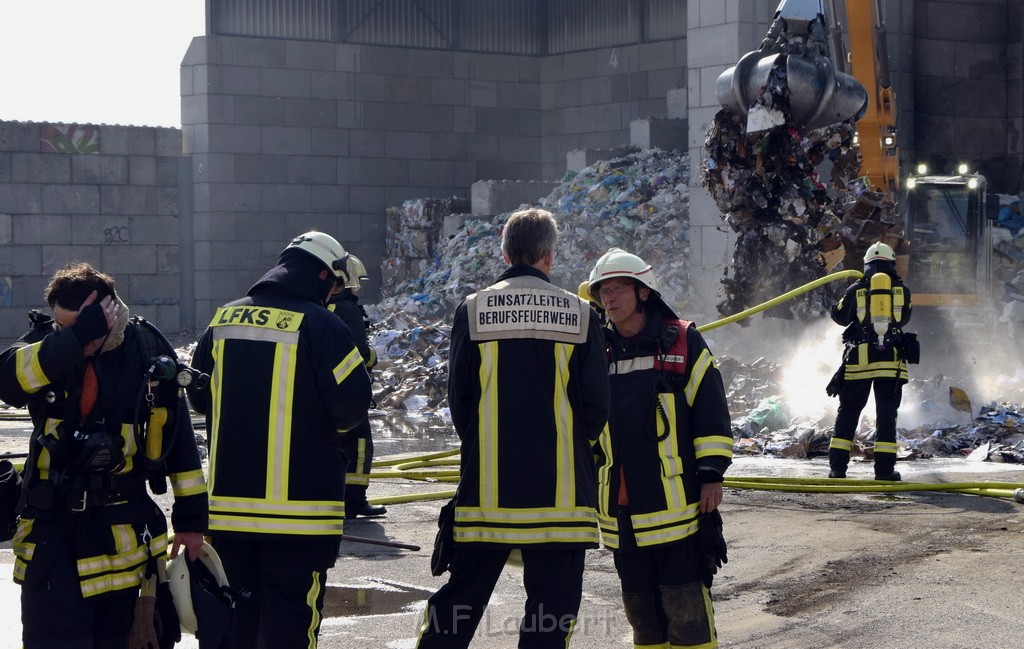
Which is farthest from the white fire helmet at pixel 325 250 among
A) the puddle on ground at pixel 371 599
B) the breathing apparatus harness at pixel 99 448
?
the puddle on ground at pixel 371 599

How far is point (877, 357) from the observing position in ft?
29.7

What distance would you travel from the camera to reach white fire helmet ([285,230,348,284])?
14.5 ft

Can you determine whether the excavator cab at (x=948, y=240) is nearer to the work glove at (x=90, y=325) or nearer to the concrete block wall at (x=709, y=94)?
the concrete block wall at (x=709, y=94)

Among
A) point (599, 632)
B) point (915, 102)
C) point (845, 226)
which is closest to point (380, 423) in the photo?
point (845, 226)

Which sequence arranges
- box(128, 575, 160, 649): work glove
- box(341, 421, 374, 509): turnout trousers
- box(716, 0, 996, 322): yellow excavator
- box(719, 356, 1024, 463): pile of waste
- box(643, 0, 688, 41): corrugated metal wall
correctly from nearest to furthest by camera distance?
1. box(128, 575, 160, 649): work glove
2. box(341, 421, 374, 509): turnout trousers
3. box(719, 356, 1024, 463): pile of waste
4. box(716, 0, 996, 322): yellow excavator
5. box(643, 0, 688, 41): corrugated metal wall

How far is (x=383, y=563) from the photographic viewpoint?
22.1 feet

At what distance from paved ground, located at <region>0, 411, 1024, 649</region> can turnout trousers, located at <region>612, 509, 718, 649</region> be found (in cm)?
80

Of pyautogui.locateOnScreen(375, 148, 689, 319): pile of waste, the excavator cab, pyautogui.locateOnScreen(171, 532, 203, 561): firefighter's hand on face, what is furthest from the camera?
pyautogui.locateOnScreen(375, 148, 689, 319): pile of waste

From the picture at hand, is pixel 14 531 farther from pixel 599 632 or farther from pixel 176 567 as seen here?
pixel 599 632

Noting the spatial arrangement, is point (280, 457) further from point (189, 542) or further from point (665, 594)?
point (665, 594)

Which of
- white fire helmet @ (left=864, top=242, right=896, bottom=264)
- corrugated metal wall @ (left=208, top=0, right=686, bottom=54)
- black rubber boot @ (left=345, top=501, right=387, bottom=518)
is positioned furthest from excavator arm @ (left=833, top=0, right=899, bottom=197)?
corrugated metal wall @ (left=208, top=0, right=686, bottom=54)

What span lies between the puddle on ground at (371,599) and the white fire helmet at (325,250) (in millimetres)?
1931

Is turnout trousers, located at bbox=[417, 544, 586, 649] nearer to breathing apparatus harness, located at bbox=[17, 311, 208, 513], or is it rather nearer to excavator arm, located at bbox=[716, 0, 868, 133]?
breathing apparatus harness, located at bbox=[17, 311, 208, 513]

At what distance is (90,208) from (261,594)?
56.9ft
